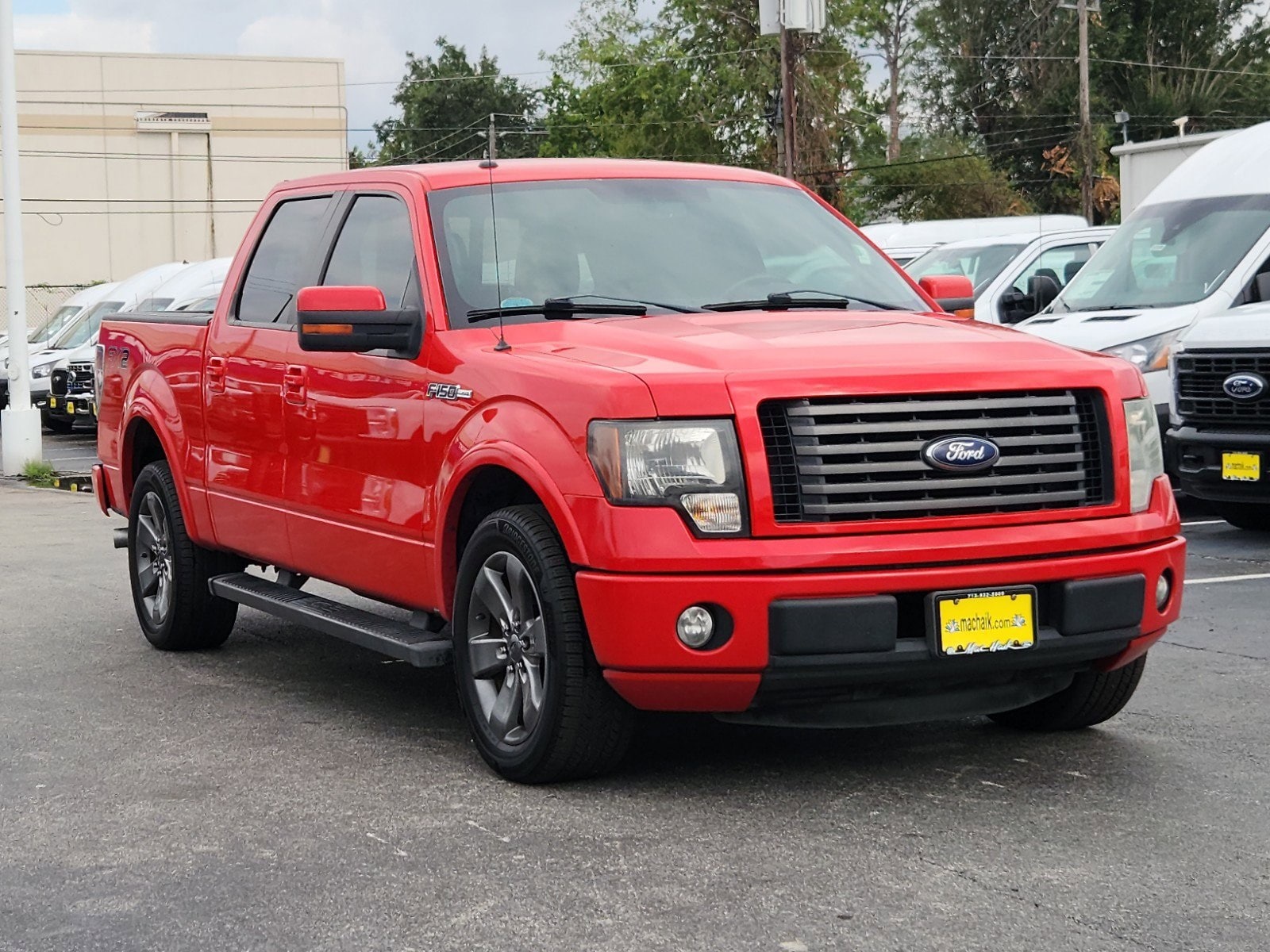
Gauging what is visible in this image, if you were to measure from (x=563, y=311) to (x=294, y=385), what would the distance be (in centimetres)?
127

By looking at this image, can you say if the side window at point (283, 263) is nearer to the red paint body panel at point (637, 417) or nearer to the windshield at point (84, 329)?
the red paint body panel at point (637, 417)

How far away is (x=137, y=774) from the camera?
19.2 feet

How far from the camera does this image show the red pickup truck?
5.05 metres

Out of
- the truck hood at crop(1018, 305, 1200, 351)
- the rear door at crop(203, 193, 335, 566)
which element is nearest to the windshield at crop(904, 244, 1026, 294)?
the truck hood at crop(1018, 305, 1200, 351)

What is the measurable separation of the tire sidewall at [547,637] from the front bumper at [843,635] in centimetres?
14

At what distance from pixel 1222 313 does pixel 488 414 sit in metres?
7.04

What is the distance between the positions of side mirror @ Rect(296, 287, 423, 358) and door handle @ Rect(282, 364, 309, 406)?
738mm

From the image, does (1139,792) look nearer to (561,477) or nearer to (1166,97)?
(561,477)

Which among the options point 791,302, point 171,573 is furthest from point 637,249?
point 171,573

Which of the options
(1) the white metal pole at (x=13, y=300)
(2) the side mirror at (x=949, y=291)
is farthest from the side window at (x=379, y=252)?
(1) the white metal pole at (x=13, y=300)

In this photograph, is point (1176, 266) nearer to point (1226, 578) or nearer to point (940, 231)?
point (1226, 578)

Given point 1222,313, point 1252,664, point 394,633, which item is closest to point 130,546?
point 394,633

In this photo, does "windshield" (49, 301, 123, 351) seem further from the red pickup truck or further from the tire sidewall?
the tire sidewall

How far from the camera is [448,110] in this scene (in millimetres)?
95812
